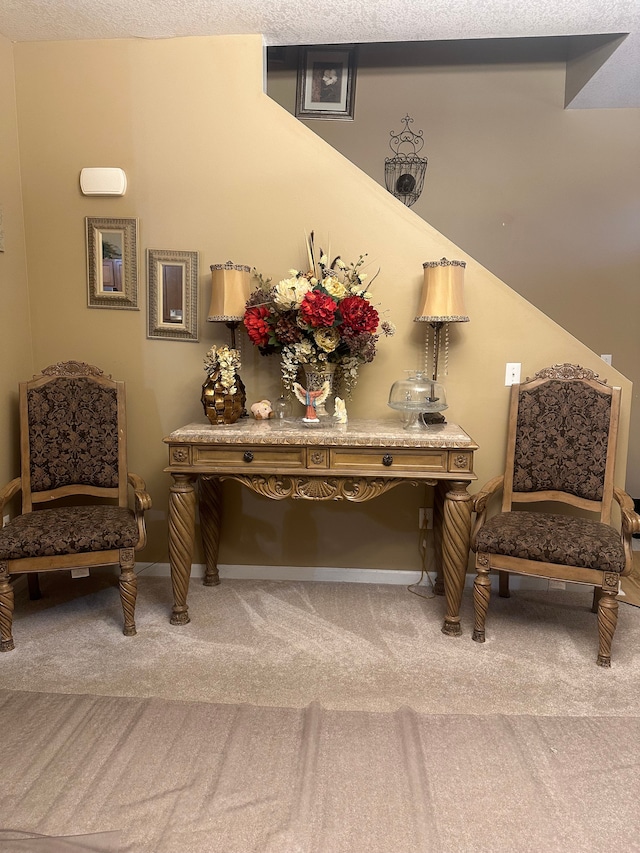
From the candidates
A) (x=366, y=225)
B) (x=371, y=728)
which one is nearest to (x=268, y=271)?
(x=366, y=225)

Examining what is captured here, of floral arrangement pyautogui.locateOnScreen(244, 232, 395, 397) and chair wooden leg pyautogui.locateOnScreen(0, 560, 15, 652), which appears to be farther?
floral arrangement pyautogui.locateOnScreen(244, 232, 395, 397)

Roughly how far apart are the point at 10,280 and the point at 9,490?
41.2 inches

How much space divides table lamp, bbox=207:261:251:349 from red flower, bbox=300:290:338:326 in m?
0.42

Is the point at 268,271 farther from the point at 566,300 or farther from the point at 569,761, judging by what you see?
the point at 569,761

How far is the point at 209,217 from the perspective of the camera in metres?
2.95

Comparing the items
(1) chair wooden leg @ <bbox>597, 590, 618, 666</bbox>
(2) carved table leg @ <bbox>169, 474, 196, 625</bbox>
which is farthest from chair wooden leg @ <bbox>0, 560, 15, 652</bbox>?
(1) chair wooden leg @ <bbox>597, 590, 618, 666</bbox>

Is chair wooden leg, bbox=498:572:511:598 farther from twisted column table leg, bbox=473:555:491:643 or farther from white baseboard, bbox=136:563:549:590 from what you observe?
twisted column table leg, bbox=473:555:491:643

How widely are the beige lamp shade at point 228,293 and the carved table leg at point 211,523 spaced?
831mm

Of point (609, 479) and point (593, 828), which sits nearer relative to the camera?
point (593, 828)

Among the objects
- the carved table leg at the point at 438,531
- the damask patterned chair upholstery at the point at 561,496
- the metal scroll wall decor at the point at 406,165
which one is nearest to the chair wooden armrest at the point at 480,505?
the damask patterned chair upholstery at the point at 561,496

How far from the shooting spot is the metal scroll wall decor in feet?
12.2

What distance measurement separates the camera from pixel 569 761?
183 cm

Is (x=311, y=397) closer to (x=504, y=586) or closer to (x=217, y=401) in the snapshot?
(x=217, y=401)

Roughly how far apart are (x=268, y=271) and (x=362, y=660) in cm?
187
